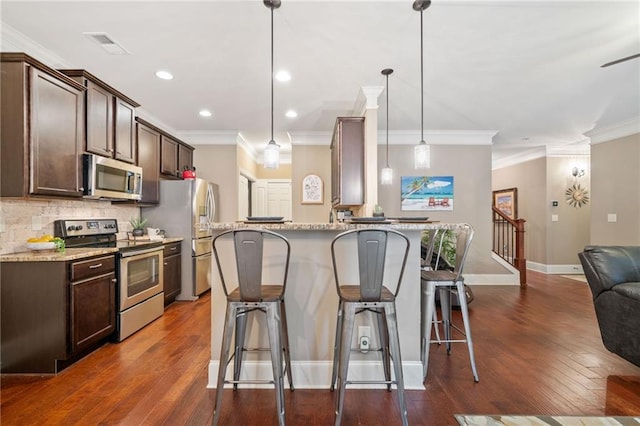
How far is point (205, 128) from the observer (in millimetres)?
5180

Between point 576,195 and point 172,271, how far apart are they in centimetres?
765

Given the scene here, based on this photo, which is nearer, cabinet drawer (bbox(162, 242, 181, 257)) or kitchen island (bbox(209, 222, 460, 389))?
kitchen island (bbox(209, 222, 460, 389))

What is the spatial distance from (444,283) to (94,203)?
367cm

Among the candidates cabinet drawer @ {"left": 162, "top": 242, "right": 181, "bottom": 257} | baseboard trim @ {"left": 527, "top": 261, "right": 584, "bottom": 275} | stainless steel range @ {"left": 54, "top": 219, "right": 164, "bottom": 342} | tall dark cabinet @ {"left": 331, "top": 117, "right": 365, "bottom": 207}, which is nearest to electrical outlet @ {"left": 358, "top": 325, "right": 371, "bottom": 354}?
tall dark cabinet @ {"left": 331, "top": 117, "right": 365, "bottom": 207}

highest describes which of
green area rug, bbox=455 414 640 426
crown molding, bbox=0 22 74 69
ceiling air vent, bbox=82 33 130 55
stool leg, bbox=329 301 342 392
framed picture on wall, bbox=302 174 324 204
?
ceiling air vent, bbox=82 33 130 55

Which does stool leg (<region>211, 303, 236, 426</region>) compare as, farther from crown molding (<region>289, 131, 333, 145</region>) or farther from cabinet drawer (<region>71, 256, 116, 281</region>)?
crown molding (<region>289, 131, 333, 145</region>)

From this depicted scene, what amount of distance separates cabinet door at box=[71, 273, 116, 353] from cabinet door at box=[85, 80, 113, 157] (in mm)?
1216

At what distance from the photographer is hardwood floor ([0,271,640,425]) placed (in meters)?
1.86

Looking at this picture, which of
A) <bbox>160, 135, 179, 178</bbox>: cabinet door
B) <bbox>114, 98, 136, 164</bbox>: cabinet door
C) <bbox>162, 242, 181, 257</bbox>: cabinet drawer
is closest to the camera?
<bbox>114, 98, 136, 164</bbox>: cabinet door

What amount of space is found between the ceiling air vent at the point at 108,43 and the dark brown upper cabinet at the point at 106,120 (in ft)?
1.08

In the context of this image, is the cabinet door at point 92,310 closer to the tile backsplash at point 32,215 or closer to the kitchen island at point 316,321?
the tile backsplash at point 32,215

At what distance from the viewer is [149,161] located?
4.14 m

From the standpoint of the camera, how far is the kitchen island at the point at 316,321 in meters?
2.18

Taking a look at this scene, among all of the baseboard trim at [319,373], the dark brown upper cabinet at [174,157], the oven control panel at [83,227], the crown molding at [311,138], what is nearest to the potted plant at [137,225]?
the oven control panel at [83,227]
